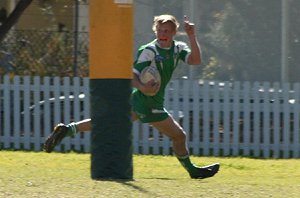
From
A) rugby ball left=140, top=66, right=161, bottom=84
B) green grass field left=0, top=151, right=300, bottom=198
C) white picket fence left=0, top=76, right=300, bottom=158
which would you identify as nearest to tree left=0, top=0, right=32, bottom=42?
white picket fence left=0, top=76, right=300, bottom=158

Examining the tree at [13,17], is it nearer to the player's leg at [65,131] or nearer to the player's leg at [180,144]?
the player's leg at [65,131]

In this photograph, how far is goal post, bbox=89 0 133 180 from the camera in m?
9.03

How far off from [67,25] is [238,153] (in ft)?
18.1

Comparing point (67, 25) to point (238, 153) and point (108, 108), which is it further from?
point (108, 108)

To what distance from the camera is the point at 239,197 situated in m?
8.34

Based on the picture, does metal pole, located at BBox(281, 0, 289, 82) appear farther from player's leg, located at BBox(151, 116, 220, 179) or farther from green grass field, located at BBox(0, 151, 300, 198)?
player's leg, located at BBox(151, 116, 220, 179)

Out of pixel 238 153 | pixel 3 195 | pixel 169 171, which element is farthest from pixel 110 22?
pixel 238 153

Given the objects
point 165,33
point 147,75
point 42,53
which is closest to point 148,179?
point 147,75

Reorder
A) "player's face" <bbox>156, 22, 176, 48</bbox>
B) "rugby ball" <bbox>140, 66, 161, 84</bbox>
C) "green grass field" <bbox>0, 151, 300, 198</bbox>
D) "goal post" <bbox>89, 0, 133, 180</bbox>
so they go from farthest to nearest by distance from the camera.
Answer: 1. "rugby ball" <bbox>140, 66, 161, 84</bbox>
2. "player's face" <bbox>156, 22, 176, 48</bbox>
3. "goal post" <bbox>89, 0, 133, 180</bbox>
4. "green grass field" <bbox>0, 151, 300, 198</bbox>

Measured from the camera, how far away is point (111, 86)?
9141 mm

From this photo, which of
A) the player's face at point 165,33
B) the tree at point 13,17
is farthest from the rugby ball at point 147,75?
the tree at point 13,17

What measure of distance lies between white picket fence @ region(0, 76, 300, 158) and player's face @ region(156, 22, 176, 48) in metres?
4.47

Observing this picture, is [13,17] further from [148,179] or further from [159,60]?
[148,179]

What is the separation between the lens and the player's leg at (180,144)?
396 inches
